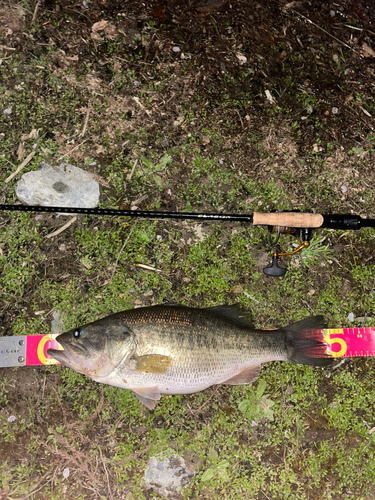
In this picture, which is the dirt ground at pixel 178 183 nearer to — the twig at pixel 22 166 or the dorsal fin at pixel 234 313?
Result: the twig at pixel 22 166

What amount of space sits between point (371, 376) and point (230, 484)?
186 cm

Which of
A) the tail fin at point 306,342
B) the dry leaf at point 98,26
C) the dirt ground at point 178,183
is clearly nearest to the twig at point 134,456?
the dirt ground at point 178,183

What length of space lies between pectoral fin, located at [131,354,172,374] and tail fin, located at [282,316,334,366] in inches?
47.4

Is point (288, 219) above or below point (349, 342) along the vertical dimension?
above

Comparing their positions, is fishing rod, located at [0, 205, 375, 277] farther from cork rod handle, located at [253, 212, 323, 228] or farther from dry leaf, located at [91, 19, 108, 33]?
dry leaf, located at [91, 19, 108, 33]

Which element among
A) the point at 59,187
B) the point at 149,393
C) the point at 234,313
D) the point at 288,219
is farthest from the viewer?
the point at 59,187

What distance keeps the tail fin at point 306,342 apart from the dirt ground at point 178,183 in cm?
30

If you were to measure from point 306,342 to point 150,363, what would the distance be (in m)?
1.51

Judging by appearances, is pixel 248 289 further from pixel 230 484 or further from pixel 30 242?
pixel 30 242

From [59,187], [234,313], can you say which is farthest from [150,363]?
[59,187]

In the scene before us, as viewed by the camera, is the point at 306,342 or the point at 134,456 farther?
the point at 134,456

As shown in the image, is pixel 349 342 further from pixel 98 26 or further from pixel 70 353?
pixel 98 26

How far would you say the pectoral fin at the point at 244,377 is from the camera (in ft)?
11.1

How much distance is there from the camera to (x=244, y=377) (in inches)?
134
